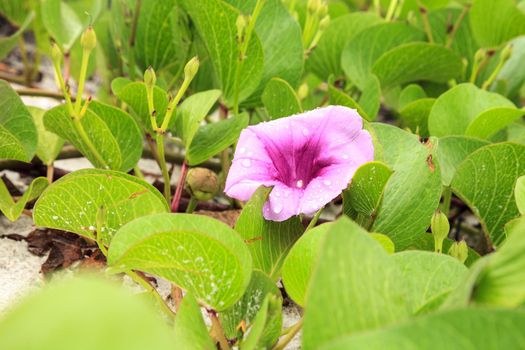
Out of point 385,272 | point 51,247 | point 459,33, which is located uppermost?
point 385,272

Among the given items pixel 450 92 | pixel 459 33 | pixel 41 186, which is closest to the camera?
pixel 41 186

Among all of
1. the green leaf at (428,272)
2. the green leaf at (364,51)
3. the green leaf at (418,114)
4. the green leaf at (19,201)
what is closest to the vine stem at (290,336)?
the green leaf at (428,272)

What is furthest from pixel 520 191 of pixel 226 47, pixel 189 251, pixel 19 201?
pixel 19 201

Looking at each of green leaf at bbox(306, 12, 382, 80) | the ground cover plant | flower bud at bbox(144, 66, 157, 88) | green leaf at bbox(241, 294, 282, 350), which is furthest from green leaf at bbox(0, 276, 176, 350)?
green leaf at bbox(306, 12, 382, 80)

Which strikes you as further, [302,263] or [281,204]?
[281,204]

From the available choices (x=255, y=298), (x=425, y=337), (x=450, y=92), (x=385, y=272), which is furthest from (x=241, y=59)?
(x=425, y=337)

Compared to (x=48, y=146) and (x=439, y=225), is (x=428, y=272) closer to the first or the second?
(x=439, y=225)

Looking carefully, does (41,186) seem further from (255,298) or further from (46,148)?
(255,298)
